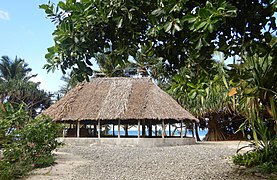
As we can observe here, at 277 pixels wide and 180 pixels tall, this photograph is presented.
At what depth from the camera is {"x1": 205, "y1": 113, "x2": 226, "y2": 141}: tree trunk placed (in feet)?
76.7

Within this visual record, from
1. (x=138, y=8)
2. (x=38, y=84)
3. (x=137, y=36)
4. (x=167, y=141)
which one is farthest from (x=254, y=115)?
(x=38, y=84)

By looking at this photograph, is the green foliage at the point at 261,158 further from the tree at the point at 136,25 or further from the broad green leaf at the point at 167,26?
the broad green leaf at the point at 167,26

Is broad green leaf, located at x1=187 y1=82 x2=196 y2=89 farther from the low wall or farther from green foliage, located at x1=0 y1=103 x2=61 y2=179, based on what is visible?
the low wall

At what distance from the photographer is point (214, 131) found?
2381 centimetres

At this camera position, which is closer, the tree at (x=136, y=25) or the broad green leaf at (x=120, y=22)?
the tree at (x=136, y=25)

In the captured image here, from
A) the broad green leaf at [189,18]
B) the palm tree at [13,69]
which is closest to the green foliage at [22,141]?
the broad green leaf at [189,18]

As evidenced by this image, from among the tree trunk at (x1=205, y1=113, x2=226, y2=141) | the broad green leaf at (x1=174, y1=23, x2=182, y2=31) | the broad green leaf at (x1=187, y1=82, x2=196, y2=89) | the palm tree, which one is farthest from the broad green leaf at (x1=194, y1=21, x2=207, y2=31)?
the palm tree

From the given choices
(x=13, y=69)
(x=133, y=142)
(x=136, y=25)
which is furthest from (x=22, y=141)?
(x=13, y=69)

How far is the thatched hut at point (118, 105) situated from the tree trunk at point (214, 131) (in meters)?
5.18

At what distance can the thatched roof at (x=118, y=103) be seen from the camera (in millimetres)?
17203

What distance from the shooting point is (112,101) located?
18.6 meters

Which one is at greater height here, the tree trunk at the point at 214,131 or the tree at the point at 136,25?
the tree at the point at 136,25

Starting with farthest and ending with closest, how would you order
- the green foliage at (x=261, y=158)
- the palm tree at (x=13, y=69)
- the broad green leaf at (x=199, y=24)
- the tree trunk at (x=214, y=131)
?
the palm tree at (x=13, y=69), the tree trunk at (x=214, y=131), the green foliage at (x=261, y=158), the broad green leaf at (x=199, y=24)

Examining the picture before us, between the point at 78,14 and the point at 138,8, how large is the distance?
0.54 m
